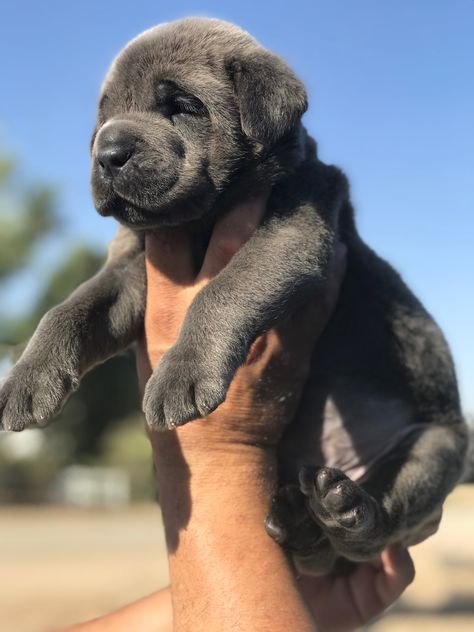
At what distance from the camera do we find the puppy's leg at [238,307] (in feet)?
8.88

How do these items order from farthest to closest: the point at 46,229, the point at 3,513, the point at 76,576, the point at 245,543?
the point at 3,513
the point at 46,229
the point at 76,576
the point at 245,543

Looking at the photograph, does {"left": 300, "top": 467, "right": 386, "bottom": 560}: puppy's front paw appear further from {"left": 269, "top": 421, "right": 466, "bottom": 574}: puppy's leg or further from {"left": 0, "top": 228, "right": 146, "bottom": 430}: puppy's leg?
{"left": 0, "top": 228, "right": 146, "bottom": 430}: puppy's leg

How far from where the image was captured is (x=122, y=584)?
493 inches

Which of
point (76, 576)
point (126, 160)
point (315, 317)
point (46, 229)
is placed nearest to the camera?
point (126, 160)

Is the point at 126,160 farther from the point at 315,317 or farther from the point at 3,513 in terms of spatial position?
the point at 3,513

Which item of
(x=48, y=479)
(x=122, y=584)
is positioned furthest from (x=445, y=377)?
(x=48, y=479)

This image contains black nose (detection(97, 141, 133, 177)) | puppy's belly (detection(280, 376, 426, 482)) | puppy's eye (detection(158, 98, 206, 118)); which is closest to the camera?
black nose (detection(97, 141, 133, 177))

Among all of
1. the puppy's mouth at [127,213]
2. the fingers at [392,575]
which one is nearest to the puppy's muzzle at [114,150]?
the puppy's mouth at [127,213]

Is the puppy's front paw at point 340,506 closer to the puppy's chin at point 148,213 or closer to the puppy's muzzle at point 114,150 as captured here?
the puppy's chin at point 148,213

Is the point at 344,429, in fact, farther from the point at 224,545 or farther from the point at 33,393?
the point at 33,393

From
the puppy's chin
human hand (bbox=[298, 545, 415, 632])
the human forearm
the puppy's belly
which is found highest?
the puppy's chin

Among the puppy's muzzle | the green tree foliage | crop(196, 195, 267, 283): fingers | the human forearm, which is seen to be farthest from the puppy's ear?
the green tree foliage

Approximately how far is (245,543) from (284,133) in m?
1.56

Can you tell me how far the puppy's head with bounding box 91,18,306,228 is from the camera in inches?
122
